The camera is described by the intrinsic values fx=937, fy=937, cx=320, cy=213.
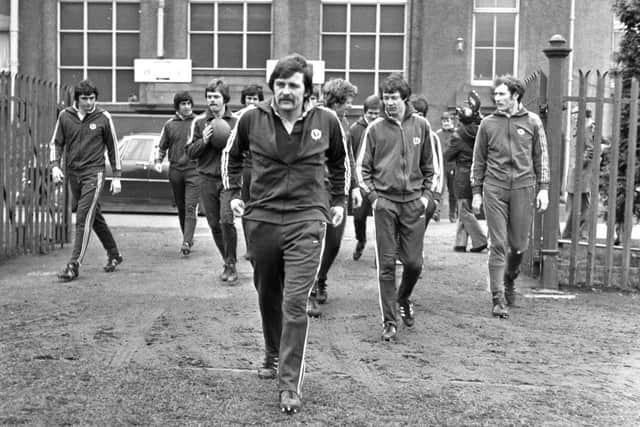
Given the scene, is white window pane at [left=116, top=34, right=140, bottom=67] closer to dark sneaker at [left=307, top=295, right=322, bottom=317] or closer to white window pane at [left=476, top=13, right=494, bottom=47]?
white window pane at [left=476, top=13, right=494, bottom=47]

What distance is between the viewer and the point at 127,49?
26969 millimetres

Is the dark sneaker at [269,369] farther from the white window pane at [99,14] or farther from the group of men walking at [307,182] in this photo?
the white window pane at [99,14]

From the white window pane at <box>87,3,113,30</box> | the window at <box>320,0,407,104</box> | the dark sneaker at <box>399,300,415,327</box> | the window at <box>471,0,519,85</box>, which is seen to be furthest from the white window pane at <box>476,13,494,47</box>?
the dark sneaker at <box>399,300,415,327</box>

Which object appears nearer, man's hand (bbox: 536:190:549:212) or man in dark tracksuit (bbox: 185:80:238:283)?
man's hand (bbox: 536:190:549:212)

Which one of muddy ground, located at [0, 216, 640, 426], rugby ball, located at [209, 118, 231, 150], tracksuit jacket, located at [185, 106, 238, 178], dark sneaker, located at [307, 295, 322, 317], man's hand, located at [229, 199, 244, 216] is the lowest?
muddy ground, located at [0, 216, 640, 426]

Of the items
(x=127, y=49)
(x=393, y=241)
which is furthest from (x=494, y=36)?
(x=393, y=241)

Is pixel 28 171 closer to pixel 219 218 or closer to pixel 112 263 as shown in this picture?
pixel 112 263

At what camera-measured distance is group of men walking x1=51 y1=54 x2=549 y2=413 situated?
223 inches

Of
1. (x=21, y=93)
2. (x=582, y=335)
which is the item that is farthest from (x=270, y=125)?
(x=21, y=93)

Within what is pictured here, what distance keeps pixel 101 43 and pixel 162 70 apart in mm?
2111

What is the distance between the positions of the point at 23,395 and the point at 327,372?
1.95 meters

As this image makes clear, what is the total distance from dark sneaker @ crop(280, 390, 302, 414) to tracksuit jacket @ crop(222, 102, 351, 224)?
102cm

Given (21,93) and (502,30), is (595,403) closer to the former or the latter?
(21,93)

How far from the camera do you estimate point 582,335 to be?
25.7 feet
